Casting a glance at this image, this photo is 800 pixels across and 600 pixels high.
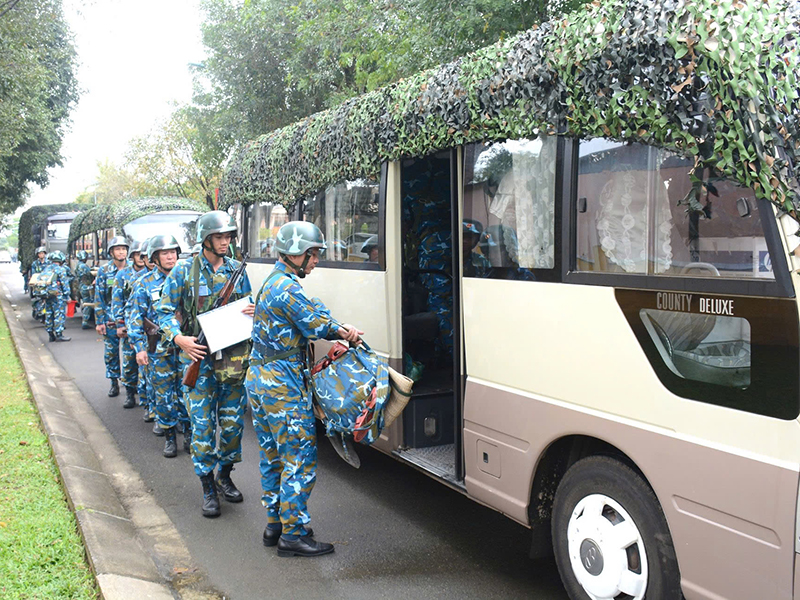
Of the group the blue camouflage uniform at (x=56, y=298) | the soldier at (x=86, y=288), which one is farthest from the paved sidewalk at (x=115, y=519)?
the soldier at (x=86, y=288)

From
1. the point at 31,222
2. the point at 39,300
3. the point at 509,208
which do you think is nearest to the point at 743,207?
the point at 509,208

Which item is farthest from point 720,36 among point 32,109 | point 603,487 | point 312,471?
point 32,109

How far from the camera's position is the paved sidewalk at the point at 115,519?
4449 mm

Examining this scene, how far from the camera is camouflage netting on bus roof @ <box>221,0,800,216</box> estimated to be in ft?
9.11

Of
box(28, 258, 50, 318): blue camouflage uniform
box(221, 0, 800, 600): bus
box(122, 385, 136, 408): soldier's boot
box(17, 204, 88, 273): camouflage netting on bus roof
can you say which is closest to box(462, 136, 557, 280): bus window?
box(221, 0, 800, 600): bus

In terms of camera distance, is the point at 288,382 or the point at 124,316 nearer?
the point at 288,382

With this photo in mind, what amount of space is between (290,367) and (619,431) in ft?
6.84

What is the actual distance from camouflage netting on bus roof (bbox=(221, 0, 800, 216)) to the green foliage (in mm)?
13236

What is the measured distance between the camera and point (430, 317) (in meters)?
6.43

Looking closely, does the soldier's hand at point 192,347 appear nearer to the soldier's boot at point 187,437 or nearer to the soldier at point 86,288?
the soldier's boot at point 187,437

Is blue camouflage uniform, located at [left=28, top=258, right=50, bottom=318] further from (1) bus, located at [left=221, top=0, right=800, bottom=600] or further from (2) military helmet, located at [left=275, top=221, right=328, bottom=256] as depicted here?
(1) bus, located at [left=221, top=0, right=800, bottom=600]

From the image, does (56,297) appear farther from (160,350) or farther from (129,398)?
(160,350)

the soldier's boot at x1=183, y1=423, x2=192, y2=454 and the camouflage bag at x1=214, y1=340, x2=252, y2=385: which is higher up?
the camouflage bag at x1=214, y1=340, x2=252, y2=385

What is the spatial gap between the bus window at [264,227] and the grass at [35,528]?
281cm
